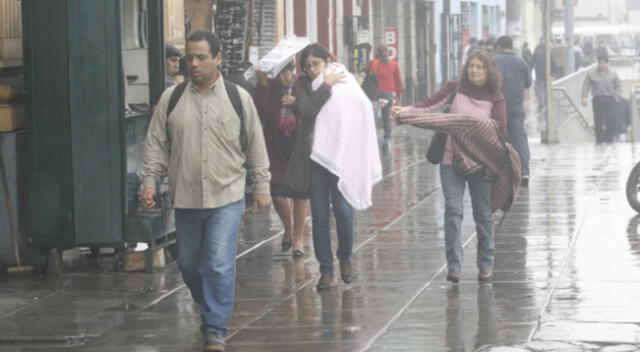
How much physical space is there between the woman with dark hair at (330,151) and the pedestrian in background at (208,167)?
1.79m

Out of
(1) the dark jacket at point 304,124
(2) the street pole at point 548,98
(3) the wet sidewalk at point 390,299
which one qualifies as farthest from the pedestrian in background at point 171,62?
(2) the street pole at point 548,98

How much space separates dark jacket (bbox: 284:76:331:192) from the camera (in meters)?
10.4

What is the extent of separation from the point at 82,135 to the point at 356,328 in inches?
124

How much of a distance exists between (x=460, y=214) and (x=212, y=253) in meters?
2.65

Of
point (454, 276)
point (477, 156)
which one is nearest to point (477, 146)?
point (477, 156)

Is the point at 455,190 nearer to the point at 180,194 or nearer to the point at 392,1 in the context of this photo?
the point at 180,194

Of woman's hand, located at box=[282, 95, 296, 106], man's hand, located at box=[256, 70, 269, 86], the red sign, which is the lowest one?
woman's hand, located at box=[282, 95, 296, 106]

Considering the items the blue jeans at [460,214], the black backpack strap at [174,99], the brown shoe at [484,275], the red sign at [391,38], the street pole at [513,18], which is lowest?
the brown shoe at [484,275]

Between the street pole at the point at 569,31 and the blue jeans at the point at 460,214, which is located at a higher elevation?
the street pole at the point at 569,31

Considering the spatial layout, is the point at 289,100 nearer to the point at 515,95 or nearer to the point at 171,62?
the point at 171,62

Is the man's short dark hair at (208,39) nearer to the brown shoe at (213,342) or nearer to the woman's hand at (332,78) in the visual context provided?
the brown shoe at (213,342)

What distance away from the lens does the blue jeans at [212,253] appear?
8453 mm

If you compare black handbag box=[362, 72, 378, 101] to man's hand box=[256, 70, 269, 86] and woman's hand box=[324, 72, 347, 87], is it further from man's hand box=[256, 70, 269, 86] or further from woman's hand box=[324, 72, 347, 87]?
woman's hand box=[324, 72, 347, 87]

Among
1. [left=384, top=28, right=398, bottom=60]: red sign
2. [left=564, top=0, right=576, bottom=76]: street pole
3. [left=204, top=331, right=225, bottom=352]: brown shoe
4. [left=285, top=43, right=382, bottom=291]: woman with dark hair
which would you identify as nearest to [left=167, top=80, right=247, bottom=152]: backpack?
[left=204, top=331, right=225, bottom=352]: brown shoe
